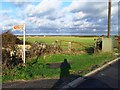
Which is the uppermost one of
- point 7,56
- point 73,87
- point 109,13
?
point 109,13

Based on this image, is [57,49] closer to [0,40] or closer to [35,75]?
[0,40]

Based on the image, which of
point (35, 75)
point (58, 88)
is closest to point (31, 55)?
point (35, 75)

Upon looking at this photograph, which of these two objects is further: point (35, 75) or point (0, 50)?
point (0, 50)

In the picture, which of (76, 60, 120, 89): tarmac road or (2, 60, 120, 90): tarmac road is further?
(76, 60, 120, 89): tarmac road

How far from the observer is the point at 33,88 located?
10.2m

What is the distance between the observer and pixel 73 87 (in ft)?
35.2

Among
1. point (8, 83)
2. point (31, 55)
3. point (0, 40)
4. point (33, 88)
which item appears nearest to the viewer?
point (33, 88)

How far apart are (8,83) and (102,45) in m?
17.4

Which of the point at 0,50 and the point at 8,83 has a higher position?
the point at 0,50

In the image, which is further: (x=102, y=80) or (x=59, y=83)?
(x=102, y=80)

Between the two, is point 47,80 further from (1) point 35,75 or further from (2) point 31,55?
(2) point 31,55

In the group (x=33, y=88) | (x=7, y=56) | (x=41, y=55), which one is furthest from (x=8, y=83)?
(x=41, y=55)

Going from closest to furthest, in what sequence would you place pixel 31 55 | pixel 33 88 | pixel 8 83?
pixel 33 88 < pixel 8 83 < pixel 31 55

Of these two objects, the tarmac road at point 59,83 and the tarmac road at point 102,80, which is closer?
the tarmac road at point 59,83
